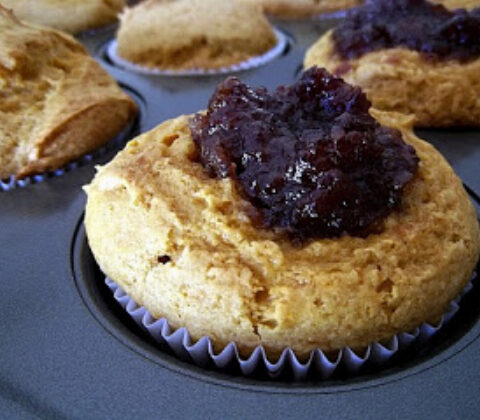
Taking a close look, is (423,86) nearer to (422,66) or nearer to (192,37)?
(422,66)

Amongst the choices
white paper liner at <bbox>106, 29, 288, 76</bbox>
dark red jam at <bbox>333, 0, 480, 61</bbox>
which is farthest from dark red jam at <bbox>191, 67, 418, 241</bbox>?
white paper liner at <bbox>106, 29, 288, 76</bbox>

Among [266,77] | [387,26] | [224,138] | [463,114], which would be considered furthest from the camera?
[266,77]

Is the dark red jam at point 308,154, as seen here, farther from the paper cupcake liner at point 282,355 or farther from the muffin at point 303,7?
the muffin at point 303,7

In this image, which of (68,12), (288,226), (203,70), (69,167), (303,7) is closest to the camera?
(288,226)

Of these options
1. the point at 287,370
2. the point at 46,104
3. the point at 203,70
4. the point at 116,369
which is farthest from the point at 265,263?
the point at 203,70

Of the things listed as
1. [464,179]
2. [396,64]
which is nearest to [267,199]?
[464,179]

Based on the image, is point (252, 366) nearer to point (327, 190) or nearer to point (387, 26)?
point (327, 190)

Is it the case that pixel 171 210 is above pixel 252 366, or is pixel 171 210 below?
above
